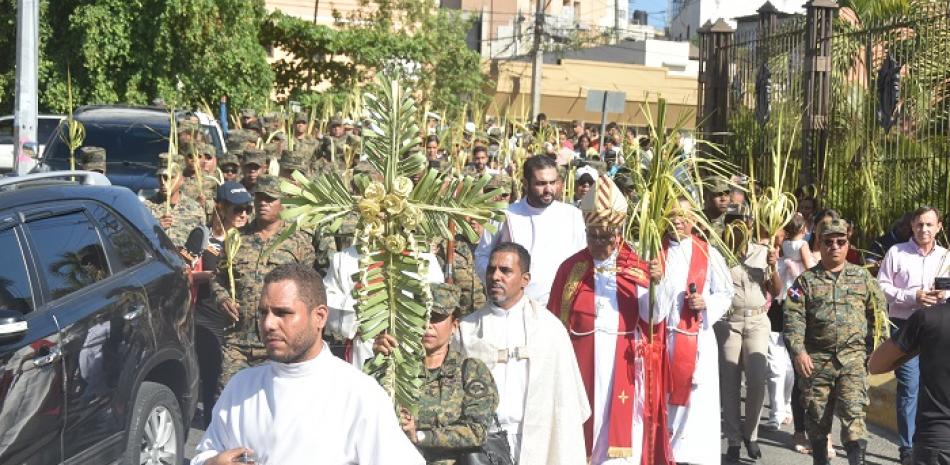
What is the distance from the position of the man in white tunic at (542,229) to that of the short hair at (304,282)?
5331 mm

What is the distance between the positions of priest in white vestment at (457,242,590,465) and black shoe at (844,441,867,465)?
2.92 meters

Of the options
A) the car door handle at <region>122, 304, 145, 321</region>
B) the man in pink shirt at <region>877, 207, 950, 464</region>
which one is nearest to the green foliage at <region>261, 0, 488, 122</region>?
the man in pink shirt at <region>877, 207, 950, 464</region>

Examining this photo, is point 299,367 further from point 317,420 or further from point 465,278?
point 465,278

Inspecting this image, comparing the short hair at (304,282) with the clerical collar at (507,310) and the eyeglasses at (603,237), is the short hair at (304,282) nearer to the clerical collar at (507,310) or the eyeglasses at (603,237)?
the clerical collar at (507,310)

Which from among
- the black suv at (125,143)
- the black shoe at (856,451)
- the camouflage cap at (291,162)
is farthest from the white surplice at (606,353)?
the black suv at (125,143)

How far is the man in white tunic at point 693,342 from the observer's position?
30.2 ft

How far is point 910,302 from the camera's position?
10508 millimetres

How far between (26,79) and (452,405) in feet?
33.8

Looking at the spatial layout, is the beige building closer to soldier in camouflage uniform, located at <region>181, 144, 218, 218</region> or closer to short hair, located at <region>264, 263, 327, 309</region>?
soldier in camouflage uniform, located at <region>181, 144, 218, 218</region>

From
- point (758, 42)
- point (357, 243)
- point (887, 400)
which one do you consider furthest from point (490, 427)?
point (758, 42)

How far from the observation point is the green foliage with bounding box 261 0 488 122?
32469mm

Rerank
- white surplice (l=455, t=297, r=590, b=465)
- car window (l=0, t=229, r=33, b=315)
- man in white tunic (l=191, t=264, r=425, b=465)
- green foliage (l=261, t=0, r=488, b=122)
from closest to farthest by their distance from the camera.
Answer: man in white tunic (l=191, t=264, r=425, b=465)
car window (l=0, t=229, r=33, b=315)
white surplice (l=455, t=297, r=590, b=465)
green foliage (l=261, t=0, r=488, b=122)

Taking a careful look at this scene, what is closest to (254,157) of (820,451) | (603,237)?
(603,237)

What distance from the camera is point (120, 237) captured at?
7887mm
